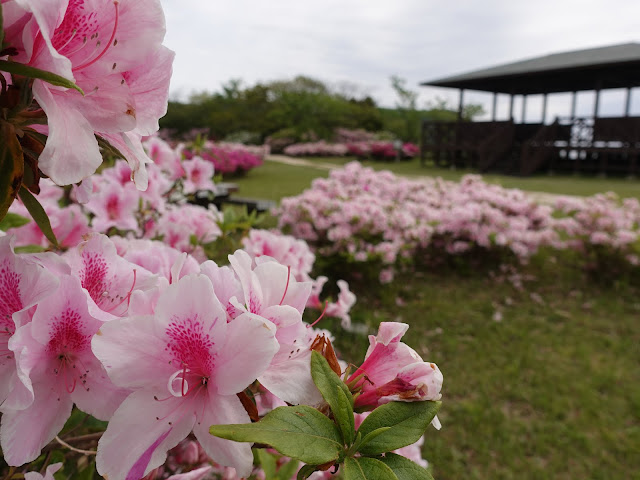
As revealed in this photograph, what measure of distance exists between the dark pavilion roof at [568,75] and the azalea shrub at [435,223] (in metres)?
10.1

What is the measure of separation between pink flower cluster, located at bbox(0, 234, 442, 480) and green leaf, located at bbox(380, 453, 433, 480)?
0.19 feet

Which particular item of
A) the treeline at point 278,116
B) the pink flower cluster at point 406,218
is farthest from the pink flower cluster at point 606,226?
the treeline at point 278,116

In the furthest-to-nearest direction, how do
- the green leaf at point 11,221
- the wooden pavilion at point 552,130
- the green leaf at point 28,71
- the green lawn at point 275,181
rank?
1. the wooden pavilion at point 552,130
2. the green lawn at point 275,181
3. the green leaf at point 11,221
4. the green leaf at point 28,71

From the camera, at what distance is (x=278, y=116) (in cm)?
2416

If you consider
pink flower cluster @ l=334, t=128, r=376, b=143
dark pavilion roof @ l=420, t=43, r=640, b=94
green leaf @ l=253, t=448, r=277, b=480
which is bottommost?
green leaf @ l=253, t=448, r=277, b=480

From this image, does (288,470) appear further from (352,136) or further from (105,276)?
(352,136)

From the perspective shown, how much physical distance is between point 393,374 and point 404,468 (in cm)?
9

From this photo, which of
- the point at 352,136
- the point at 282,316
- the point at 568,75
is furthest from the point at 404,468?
the point at 352,136

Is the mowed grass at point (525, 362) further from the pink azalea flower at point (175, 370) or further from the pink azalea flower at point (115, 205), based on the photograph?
the pink azalea flower at point (175, 370)

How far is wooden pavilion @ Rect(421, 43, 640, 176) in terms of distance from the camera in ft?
46.0

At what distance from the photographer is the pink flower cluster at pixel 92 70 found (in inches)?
15.6

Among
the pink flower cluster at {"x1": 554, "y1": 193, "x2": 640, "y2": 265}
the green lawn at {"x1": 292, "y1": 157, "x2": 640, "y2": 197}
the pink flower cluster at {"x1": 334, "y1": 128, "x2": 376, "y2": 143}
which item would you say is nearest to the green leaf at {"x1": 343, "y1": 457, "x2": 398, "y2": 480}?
the pink flower cluster at {"x1": 554, "y1": 193, "x2": 640, "y2": 265}

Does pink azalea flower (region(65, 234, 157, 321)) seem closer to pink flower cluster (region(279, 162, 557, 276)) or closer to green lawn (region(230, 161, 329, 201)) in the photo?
pink flower cluster (region(279, 162, 557, 276))

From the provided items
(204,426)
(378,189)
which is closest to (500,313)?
(378,189)
